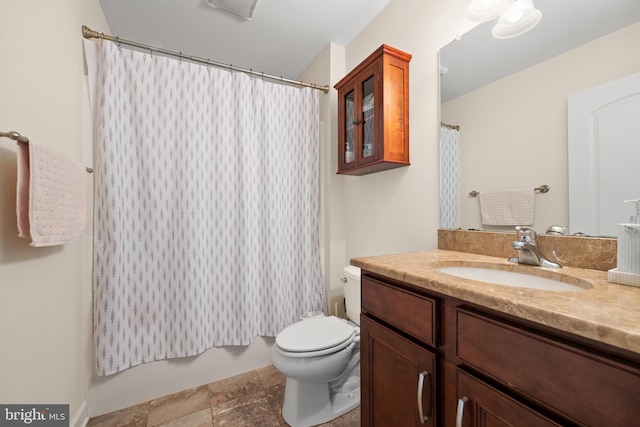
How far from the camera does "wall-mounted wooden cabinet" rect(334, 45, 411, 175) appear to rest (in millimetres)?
1377

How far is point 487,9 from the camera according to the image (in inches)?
40.3

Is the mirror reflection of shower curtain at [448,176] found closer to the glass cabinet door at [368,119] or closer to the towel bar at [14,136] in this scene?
the glass cabinet door at [368,119]

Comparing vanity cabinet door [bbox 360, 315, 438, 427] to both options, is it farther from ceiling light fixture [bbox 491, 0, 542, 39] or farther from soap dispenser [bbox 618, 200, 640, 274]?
ceiling light fixture [bbox 491, 0, 542, 39]

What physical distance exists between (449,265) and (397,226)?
57 cm

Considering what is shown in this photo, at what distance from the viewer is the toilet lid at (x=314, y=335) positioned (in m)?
1.30

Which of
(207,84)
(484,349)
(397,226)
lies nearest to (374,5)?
(207,84)

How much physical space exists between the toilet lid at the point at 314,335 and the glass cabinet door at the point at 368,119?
1.01 metres

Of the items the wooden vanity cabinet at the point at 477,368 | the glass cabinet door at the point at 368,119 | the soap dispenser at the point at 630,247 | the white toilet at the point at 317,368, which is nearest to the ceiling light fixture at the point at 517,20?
the glass cabinet door at the point at 368,119

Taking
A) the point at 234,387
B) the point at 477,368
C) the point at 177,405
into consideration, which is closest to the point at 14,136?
the point at 477,368

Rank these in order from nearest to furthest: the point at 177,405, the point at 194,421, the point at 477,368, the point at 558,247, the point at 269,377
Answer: the point at 477,368 → the point at 558,247 → the point at 194,421 → the point at 177,405 → the point at 269,377

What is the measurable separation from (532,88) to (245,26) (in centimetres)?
173

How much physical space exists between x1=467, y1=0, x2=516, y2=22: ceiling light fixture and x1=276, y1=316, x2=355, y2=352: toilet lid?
157cm

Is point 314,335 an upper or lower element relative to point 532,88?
lower

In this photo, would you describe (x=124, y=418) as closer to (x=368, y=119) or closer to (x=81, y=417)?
(x=81, y=417)
